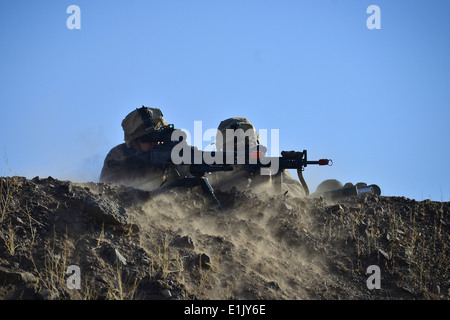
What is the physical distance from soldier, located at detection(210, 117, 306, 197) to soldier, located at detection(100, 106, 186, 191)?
171 cm

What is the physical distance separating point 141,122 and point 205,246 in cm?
552

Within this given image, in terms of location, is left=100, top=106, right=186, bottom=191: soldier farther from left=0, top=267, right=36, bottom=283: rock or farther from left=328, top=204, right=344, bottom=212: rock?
left=0, top=267, right=36, bottom=283: rock

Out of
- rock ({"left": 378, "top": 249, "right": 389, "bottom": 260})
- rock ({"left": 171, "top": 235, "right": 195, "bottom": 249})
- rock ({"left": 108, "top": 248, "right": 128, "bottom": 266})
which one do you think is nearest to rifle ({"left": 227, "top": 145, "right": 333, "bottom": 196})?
rock ({"left": 378, "top": 249, "right": 389, "bottom": 260})

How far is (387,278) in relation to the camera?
30.3ft

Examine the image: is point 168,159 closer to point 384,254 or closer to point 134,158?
point 134,158

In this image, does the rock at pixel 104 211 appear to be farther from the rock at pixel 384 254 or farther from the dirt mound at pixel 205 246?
the rock at pixel 384 254

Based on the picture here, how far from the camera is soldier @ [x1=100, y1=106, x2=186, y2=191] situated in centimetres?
1271

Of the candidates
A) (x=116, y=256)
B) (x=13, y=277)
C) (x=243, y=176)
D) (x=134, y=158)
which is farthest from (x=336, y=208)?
(x=13, y=277)

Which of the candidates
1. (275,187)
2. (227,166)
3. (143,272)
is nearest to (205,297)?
(143,272)

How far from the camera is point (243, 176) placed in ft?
44.6

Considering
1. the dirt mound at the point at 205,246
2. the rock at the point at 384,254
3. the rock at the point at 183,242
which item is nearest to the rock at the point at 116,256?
the dirt mound at the point at 205,246
